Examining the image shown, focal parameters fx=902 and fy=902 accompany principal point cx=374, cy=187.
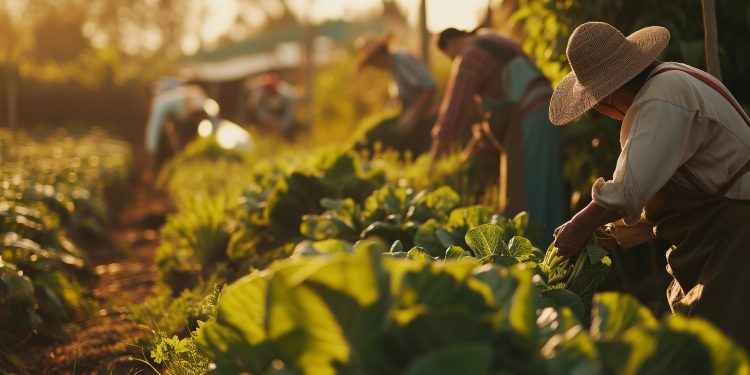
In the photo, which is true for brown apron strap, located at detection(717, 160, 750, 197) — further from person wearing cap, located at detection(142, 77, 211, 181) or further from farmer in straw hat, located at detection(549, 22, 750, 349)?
person wearing cap, located at detection(142, 77, 211, 181)

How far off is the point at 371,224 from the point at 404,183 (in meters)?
1.35

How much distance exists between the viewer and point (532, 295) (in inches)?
79.4

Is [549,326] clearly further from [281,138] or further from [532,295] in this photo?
[281,138]

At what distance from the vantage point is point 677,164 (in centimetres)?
262

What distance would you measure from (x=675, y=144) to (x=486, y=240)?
2.37 ft

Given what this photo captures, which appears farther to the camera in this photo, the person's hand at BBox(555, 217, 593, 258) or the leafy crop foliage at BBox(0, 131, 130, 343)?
the leafy crop foliage at BBox(0, 131, 130, 343)

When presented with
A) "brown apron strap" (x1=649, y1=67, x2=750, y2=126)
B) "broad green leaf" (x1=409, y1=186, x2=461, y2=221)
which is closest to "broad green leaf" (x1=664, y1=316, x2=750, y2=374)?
"brown apron strap" (x1=649, y1=67, x2=750, y2=126)

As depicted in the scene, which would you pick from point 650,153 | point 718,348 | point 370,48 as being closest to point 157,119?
point 370,48

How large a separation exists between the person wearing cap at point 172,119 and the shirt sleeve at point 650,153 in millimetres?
8750

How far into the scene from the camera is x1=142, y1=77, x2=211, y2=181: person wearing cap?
35.8 feet

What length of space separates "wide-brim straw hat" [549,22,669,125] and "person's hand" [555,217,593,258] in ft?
1.25

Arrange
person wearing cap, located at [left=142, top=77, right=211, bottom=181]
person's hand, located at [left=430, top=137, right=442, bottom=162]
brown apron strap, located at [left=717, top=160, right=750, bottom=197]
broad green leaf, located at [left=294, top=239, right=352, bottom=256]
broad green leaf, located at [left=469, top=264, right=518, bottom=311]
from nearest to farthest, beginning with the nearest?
1. broad green leaf, located at [left=469, top=264, right=518, bottom=311]
2. broad green leaf, located at [left=294, top=239, right=352, bottom=256]
3. brown apron strap, located at [left=717, top=160, right=750, bottom=197]
4. person's hand, located at [left=430, top=137, right=442, bottom=162]
5. person wearing cap, located at [left=142, top=77, right=211, bottom=181]

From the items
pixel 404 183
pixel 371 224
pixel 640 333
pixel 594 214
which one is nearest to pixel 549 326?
pixel 640 333

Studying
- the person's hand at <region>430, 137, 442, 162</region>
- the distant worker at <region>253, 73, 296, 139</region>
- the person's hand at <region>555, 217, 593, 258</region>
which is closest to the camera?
the person's hand at <region>555, 217, 593, 258</region>
